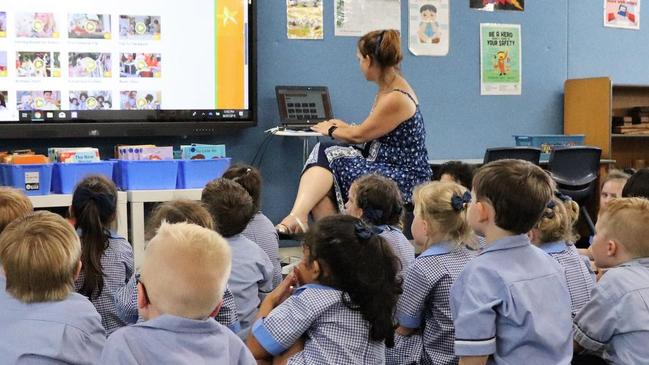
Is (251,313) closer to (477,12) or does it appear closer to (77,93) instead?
Answer: (77,93)

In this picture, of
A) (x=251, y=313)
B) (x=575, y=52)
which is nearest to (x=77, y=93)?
(x=251, y=313)

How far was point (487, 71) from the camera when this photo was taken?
19.4ft

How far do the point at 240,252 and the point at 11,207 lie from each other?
704mm

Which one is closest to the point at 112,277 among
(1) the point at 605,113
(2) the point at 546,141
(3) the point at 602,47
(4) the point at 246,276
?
(4) the point at 246,276

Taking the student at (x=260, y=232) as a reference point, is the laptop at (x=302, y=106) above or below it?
above

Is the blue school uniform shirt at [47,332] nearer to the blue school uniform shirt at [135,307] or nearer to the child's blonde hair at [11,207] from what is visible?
the blue school uniform shirt at [135,307]

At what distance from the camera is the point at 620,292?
2047mm

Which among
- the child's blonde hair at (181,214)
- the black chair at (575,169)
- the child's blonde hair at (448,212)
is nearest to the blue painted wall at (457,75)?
the black chair at (575,169)

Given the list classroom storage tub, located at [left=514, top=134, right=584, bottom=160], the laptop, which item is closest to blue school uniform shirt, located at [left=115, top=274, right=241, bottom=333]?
the laptop

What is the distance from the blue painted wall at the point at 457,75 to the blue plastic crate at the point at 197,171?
1.59ft

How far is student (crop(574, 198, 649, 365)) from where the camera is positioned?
202cm

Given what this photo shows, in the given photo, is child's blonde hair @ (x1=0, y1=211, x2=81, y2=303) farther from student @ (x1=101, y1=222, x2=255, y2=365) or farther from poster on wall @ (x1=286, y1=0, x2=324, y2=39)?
poster on wall @ (x1=286, y1=0, x2=324, y2=39)

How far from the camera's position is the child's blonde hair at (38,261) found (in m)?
1.76

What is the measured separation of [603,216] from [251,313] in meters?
1.10
